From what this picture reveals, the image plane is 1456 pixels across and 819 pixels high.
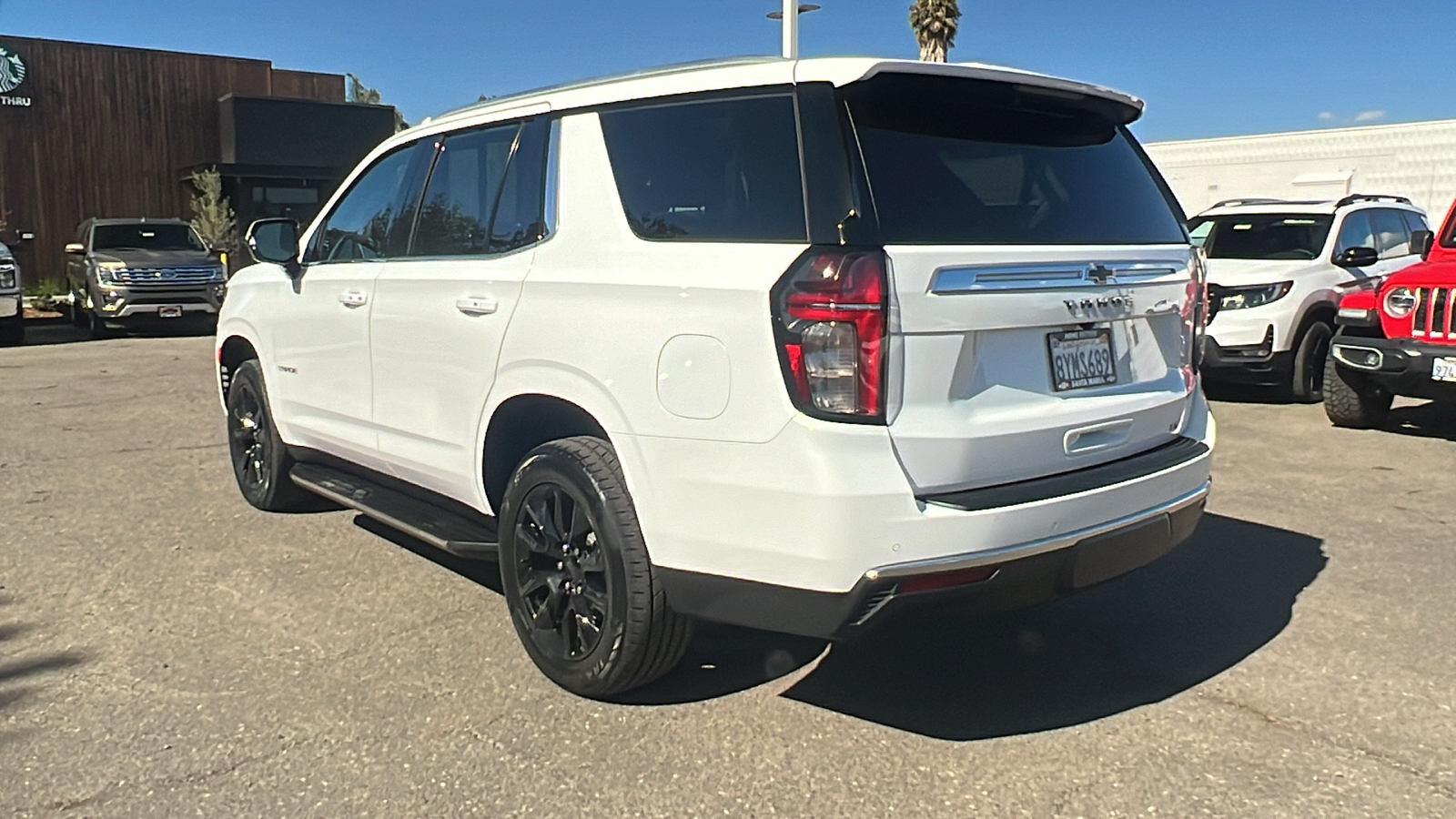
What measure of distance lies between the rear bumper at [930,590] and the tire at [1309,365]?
7171 millimetres

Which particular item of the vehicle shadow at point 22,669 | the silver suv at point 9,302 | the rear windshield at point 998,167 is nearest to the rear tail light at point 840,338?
the rear windshield at point 998,167

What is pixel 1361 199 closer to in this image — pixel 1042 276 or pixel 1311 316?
pixel 1311 316

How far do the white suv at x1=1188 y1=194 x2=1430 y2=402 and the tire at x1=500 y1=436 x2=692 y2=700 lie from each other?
7.43 metres

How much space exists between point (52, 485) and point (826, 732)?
5075mm

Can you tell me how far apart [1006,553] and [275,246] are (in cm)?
369

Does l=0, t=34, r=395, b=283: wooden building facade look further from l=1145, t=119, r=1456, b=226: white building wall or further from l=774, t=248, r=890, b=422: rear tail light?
l=774, t=248, r=890, b=422: rear tail light

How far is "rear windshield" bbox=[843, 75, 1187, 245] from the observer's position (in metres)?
3.13

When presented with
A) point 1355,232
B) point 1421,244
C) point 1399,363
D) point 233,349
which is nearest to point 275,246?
point 233,349

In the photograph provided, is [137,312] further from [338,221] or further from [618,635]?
[618,635]

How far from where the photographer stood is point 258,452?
595 centimetres

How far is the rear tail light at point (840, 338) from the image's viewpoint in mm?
2904

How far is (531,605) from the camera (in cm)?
378

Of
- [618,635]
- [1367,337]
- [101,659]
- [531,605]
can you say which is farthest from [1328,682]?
[1367,337]

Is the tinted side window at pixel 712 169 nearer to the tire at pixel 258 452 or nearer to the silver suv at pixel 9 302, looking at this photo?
the tire at pixel 258 452
